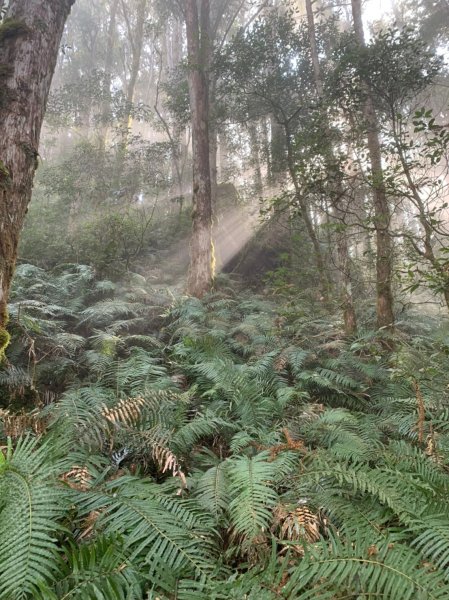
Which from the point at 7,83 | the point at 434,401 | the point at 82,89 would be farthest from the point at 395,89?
the point at 82,89

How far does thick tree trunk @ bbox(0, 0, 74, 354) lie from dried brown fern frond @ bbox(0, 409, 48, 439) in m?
0.71

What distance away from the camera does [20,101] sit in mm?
3387

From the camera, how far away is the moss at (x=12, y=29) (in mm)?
3516

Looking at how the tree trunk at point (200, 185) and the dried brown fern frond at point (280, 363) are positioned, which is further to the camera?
the tree trunk at point (200, 185)

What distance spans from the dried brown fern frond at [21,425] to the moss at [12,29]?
3232mm

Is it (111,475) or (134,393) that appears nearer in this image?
(111,475)

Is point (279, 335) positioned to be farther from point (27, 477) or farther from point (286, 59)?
point (286, 59)

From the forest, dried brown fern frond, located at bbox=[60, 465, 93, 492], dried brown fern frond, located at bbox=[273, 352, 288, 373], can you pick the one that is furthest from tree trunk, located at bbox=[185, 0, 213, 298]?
dried brown fern frond, located at bbox=[60, 465, 93, 492]

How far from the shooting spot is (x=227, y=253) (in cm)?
1201

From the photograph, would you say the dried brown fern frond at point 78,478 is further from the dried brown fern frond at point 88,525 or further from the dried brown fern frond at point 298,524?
the dried brown fern frond at point 298,524

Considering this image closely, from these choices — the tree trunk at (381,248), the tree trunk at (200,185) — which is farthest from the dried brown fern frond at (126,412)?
the tree trunk at (200,185)

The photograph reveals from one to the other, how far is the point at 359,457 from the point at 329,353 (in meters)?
3.02

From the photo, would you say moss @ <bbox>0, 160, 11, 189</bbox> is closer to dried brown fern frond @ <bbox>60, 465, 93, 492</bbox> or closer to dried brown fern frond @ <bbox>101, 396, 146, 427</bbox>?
dried brown fern frond @ <bbox>101, 396, 146, 427</bbox>

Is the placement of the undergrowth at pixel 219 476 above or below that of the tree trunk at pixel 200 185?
below
